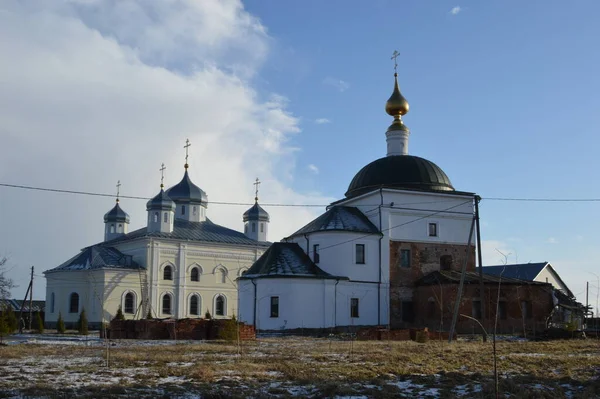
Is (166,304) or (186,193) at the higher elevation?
(186,193)

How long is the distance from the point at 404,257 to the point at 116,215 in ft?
103

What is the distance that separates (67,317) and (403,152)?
27500mm

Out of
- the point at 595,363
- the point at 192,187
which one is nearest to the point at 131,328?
the point at 595,363

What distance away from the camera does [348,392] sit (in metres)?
13.2

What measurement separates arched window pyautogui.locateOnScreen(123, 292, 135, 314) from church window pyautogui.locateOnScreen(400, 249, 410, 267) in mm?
22677

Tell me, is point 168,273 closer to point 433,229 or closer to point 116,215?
point 116,215

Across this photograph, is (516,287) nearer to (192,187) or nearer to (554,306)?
(554,306)

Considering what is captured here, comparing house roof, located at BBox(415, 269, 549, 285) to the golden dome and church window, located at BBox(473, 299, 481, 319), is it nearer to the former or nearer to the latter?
church window, located at BBox(473, 299, 481, 319)

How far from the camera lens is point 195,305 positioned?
190 feet

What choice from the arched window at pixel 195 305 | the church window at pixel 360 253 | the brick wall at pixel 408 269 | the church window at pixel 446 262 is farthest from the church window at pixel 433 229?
the arched window at pixel 195 305

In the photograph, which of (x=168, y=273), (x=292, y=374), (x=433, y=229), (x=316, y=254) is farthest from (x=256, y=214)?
(x=292, y=374)

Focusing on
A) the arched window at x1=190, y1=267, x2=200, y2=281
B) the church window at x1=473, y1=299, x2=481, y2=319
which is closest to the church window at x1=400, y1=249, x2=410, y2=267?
the church window at x1=473, y1=299, x2=481, y2=319

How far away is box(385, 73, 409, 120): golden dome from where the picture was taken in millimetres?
46997

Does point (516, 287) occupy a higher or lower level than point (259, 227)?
lower
